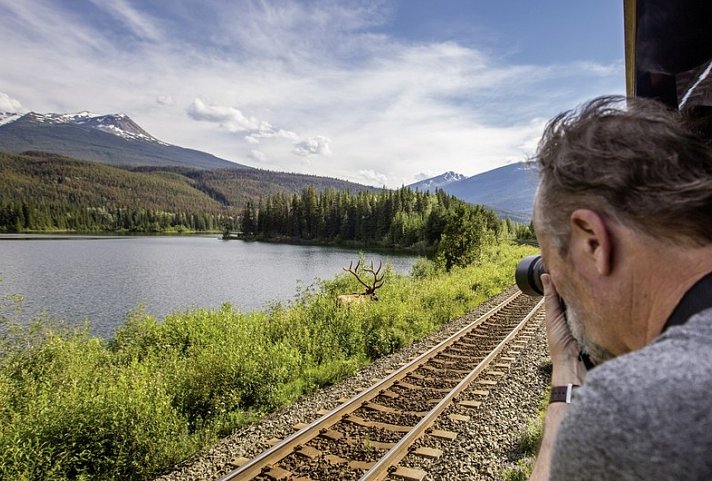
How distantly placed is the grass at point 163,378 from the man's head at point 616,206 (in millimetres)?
5546

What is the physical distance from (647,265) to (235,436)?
582cm

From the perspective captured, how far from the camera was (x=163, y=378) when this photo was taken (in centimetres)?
696

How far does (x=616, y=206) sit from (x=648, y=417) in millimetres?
408

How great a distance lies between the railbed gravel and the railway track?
137mm

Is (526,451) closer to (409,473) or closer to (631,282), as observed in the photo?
(409,473)

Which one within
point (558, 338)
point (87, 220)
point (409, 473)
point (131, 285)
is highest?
point (87, 220)

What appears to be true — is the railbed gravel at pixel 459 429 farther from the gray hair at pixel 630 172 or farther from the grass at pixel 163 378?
the gray hair at pixel 630 172

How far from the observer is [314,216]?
95.4 m

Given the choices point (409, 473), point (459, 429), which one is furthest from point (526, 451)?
point (409, 473)

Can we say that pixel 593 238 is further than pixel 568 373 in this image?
No

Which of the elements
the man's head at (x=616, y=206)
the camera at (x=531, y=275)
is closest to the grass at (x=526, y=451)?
the camera at (x=531, y=275)

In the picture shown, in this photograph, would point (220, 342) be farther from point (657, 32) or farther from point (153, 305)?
point (153, 305)

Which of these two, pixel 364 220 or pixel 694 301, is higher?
pixel 364 220

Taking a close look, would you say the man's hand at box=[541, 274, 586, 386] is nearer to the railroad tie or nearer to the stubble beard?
the stubble beard
